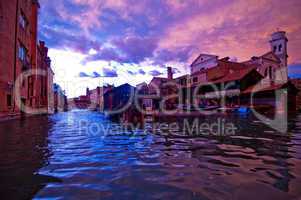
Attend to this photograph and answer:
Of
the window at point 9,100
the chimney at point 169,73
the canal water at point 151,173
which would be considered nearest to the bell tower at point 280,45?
the chimney at point 169,73

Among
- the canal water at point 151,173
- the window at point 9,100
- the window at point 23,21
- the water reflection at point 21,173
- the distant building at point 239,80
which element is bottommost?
the canal water at point 151,173

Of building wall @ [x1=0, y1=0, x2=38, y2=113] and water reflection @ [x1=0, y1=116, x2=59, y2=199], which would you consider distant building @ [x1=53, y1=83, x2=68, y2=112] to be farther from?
water reflection @ [x1=0, y1=116, x2=59, y2=199]

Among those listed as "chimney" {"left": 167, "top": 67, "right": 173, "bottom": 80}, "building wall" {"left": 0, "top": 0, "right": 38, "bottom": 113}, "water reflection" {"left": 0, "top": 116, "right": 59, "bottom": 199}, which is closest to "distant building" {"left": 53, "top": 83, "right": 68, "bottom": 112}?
"chimney" {"left": 167, "top": 67, "right": 173, "bottom": 80}

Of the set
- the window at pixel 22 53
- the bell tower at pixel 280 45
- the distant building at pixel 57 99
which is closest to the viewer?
the window at pixel 22 53

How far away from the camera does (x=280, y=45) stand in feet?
168

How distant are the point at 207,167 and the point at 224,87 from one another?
108 ft

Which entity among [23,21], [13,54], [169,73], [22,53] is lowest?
[13,54]

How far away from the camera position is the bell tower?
1981 inches

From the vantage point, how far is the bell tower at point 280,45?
50.3 metres

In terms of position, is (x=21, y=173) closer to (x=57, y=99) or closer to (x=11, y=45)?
(x=11, y=45)

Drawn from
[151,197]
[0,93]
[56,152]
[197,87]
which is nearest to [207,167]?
[151,197]

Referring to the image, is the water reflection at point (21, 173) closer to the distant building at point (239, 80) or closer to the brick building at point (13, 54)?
the brick building at point (13, 54)

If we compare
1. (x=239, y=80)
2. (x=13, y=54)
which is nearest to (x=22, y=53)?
(x=13, y=54)

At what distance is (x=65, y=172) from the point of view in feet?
15.1
